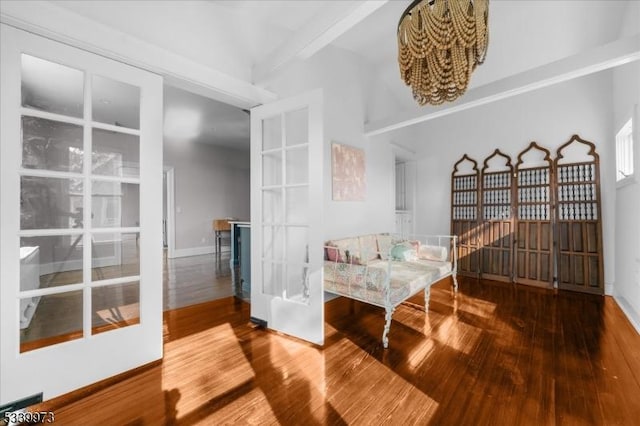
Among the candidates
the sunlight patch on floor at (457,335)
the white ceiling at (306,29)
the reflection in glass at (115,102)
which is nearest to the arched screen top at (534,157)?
the white ceiling at (306,29)

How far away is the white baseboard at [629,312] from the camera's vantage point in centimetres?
250

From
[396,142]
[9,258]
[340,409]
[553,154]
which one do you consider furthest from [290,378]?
[553,154]

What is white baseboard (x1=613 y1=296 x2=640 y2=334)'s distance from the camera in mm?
2502

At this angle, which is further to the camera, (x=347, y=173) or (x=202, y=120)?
(x=202, y=120)

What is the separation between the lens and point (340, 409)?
57.0 inches

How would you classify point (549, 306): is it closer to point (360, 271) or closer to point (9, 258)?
point (360, 271)

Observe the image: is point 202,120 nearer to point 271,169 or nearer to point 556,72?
point 271,169

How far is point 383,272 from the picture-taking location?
2301 millimetres

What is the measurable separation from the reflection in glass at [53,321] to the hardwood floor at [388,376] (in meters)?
0.33

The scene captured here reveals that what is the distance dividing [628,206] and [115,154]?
4.77m

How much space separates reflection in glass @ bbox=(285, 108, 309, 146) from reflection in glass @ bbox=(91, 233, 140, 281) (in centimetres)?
155

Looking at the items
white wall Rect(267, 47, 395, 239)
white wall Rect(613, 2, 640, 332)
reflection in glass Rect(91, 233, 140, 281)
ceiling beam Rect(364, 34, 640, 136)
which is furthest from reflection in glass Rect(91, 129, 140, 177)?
white wall Rect(613, 2, 640, 332)

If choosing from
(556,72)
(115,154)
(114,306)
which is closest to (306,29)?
(115,154)

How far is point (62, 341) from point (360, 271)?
2.07m
